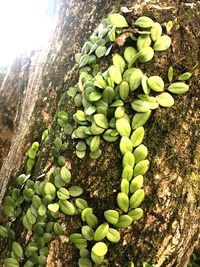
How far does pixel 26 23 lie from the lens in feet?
9.02

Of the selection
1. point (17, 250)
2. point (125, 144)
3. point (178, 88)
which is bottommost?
point (17, 250)

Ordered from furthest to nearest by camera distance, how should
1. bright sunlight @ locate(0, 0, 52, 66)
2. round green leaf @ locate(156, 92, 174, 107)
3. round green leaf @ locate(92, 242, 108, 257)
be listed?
1. bright sunlight @ locate(0, 0, 52, 66)
2. round green leaf @ locate(156, 92, 174, 107)
3. round green leaf @ locate(92, 242, 108, 257)

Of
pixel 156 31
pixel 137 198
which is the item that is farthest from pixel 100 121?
pixel 156 31

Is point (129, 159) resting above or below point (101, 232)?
above

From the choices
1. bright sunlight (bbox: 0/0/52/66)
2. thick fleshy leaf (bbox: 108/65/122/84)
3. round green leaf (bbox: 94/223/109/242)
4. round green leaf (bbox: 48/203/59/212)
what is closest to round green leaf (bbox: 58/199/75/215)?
round green leaf (bbox: 48/203/59/212)

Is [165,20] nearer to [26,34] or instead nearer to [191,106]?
[191,106]

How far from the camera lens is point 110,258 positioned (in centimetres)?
126

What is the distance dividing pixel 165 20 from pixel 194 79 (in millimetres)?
265

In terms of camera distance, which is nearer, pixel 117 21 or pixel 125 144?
pixel 125 144

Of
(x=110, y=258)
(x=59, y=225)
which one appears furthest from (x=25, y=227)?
(x=110, y=258)

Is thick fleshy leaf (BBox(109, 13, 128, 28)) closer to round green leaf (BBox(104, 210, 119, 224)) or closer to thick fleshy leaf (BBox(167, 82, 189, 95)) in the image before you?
thick fleshy leaf (BBox(167, 82, 189, 95))

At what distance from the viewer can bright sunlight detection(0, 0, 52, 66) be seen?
2500 mm

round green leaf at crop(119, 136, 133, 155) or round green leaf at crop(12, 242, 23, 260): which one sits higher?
round green leaf at crop(119, 136, 133, 155)

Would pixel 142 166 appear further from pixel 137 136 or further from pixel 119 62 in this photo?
pixel 119 62
